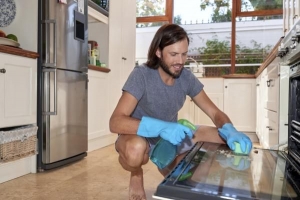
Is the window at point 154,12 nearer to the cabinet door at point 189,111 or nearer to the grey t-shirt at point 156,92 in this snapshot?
the cabinet door at point 189,111

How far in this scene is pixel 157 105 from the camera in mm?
1461

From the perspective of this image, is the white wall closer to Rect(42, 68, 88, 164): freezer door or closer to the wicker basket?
Rect(42, 68, 88, 164): freezer door

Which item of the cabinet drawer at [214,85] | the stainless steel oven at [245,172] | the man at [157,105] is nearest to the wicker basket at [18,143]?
the man at [157,105]

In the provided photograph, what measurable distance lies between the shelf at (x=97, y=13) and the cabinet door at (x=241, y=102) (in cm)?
190

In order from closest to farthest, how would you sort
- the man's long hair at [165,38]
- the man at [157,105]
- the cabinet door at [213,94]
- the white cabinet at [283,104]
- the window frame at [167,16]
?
the man at [157,105] → the man's long hair at [165,38] → the white cabinet at [283,104] → the cabinet door at [213,94] → the window frame at [167,16]

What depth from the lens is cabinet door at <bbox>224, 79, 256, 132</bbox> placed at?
13.1 ft

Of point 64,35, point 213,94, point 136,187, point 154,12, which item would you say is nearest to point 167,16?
point 154,12

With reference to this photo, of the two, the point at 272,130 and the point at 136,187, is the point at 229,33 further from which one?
the point at 136,187

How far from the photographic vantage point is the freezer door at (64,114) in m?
2.11

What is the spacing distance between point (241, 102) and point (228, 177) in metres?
3.34

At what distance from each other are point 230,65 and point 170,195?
4188mm

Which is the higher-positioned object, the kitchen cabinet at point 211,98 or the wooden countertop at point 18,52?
the wooden countertop at point 18,52

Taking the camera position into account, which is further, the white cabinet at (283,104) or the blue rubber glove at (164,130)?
the white cabinet at (283,104)

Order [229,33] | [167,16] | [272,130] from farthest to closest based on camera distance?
[167,16] → [229,33] → [272,130]
